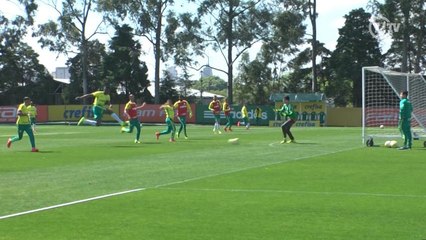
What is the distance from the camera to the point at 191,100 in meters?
90.9

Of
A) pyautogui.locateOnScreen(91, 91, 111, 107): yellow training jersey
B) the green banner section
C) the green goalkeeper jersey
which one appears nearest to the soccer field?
the green goalkeeper jersey

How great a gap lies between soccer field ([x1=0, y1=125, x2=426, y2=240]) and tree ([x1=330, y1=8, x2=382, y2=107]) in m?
60.6

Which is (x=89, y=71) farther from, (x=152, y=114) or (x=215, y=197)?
(x=215, y=197)

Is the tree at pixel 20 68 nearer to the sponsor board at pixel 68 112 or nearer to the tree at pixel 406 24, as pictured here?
the sponsor board at pixel 68 112

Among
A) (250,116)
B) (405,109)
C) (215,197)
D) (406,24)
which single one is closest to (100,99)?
(405,109)

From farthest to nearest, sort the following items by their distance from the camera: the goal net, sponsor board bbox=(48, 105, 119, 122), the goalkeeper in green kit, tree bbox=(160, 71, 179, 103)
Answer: tree bbox=(160, 71, 179, 103), sponsor board bbox=(48, 105, 119, 122), the goal net, the goalkeeper in green kit

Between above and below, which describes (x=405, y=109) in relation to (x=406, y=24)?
below

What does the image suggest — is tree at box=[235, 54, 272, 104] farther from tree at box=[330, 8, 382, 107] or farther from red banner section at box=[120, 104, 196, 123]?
red banner section at box=[120, 104, 196, 123]

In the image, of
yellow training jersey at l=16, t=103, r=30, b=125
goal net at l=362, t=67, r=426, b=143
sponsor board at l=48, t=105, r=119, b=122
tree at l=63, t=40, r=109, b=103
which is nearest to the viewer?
yellow training jersey at l=16, t=103, r=30, b=125

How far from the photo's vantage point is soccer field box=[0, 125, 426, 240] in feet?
29.0

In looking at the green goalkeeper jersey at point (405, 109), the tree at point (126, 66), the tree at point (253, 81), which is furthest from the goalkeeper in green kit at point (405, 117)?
the tree at point (126, 66)

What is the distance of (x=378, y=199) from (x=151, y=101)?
74.8m

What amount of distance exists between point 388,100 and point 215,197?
31.1 metres

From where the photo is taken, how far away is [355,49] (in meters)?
80.4
